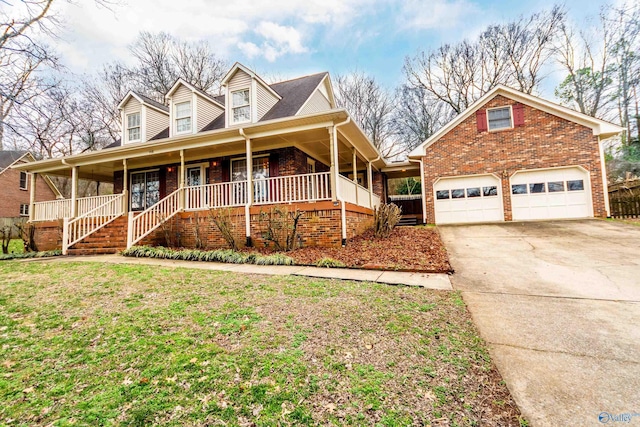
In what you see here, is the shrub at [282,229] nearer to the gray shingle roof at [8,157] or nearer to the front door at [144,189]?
the front door at [144,189]

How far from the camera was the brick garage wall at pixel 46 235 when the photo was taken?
450 inches

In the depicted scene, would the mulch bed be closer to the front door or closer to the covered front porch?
the covered front porch

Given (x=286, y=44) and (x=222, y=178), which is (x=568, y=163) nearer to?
(x=222, y=178)

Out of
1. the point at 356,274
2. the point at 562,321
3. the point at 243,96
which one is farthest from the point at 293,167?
the point at 562,321

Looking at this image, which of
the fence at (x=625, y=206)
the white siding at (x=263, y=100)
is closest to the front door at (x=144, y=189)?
the white siding at (x=263, y=100)

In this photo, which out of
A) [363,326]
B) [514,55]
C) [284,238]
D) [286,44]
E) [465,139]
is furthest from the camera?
[514,55]

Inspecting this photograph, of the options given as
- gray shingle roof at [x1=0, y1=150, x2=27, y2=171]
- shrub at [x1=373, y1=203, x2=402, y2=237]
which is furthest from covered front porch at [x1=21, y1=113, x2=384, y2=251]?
gray shingle roof at [x1=0, y1=150, x2=27, y2=171]

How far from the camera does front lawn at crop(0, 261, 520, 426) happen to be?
1.90m

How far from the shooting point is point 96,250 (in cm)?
927

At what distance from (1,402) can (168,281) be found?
3139mm

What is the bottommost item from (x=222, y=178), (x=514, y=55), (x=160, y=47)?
(x=222, y=178)

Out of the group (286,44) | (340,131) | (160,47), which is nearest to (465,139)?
(340,131)

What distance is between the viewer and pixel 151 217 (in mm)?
9836

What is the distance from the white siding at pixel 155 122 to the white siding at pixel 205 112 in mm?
2722
